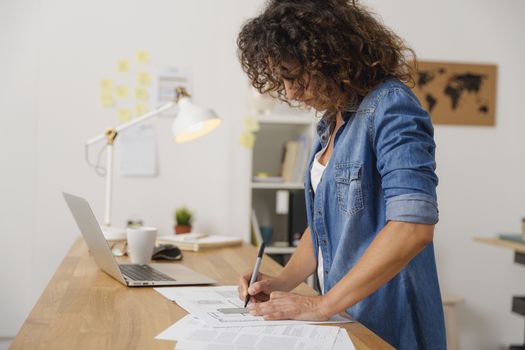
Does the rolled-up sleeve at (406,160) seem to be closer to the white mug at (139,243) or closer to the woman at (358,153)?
the woman at (358,153)

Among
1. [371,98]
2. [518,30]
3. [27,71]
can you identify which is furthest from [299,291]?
[518,30]

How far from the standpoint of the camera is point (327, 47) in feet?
4.18

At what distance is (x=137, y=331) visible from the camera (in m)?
1.06

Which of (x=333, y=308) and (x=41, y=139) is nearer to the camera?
(x=333, y=308)

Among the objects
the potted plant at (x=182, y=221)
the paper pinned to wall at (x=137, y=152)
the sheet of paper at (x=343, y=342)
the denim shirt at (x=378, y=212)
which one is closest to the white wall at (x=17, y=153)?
the paper pinned to wall at (x=137, y=152)

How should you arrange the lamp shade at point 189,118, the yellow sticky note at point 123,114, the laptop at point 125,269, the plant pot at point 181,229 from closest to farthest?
the laptop at point 125,269 < the lamp shade at point 189,118 < the plant pot at point 181,229 < the yellow sticky note at point 123,114

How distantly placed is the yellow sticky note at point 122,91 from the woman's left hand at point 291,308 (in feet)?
7.94

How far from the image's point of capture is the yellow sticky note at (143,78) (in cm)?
340

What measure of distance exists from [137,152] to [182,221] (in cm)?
45

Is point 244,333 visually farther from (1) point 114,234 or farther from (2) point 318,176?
(1) point 114,234

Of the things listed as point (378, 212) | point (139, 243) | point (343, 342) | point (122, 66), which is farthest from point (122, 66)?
point (343, 342)

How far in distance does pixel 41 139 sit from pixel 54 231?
1.57 ft

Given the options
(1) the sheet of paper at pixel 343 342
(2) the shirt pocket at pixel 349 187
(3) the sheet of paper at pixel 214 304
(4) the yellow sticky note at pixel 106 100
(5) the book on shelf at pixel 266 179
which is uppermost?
(4) the yellow sticky note at pixel 106 100

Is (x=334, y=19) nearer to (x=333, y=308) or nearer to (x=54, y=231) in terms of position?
(x=333, y=308)
